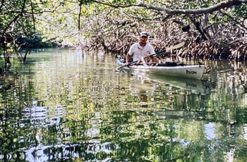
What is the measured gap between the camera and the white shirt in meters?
14.1

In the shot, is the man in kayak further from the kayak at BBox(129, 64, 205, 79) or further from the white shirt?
the kayak at BBox(129, 64, 205, 79)

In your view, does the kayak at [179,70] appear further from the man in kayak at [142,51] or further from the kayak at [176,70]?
the man in kayak at [142,51]

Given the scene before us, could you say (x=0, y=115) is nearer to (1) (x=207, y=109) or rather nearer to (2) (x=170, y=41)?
(1) (x=207, y=109)

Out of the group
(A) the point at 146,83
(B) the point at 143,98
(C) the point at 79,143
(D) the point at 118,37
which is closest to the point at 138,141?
(C) the point at 79,143

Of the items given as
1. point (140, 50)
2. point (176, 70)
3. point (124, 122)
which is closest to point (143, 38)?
point (140, 50)

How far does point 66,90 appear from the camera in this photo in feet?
36.1

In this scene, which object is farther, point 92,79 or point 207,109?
point 92,79

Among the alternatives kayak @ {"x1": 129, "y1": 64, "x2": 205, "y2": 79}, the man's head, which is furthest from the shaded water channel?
the man's head

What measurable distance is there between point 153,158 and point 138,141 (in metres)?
0.79

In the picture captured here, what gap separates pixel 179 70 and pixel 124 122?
606 cm

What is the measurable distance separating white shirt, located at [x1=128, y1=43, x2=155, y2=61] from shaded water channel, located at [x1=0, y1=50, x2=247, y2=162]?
7.20 feet

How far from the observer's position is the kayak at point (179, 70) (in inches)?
504

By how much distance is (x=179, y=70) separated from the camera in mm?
12883

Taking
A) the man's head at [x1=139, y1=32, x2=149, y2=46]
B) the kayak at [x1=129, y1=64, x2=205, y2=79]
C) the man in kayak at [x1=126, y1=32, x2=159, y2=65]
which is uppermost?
the man's head at [x1=139, y1=32, x2=149, y2=46]
